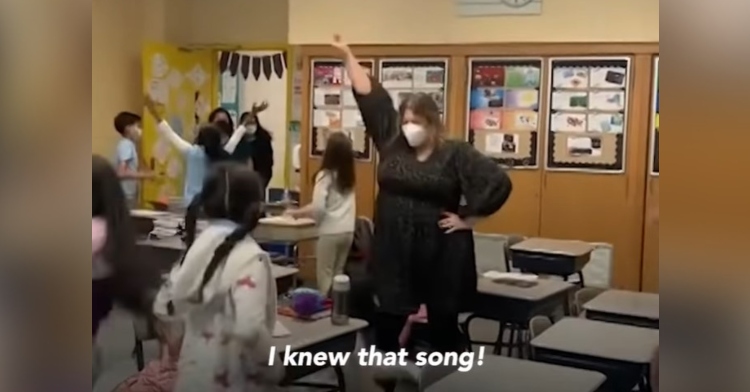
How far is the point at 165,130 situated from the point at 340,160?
250mm

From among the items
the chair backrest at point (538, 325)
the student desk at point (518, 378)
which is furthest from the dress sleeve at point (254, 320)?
the chair backrest at point (538, 325)

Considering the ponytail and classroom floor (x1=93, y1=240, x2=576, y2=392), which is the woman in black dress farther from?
Result: the ponytail

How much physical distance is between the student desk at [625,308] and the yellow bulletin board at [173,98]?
1.80 feet

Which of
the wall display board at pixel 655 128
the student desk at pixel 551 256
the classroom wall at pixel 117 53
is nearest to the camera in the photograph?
the wall display board at pixel 655 128

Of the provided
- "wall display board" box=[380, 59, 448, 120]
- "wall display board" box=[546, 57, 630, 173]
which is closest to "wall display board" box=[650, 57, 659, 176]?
"wall display board" box=[546, 57, 630, 173]

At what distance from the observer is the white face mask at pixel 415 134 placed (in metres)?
0.96

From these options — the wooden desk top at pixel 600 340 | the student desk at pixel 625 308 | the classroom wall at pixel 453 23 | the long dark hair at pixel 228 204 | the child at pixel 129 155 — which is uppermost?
the classroom wall at pixel 453 23

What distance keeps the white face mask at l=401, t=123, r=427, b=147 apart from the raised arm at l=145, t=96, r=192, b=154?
302 mm

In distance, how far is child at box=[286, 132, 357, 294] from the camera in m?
0.99

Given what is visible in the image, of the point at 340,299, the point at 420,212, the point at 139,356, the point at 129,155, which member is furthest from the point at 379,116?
→ the point at 139,356

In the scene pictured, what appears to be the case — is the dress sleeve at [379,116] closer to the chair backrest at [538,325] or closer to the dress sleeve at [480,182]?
the dress sleeve at [480,182]

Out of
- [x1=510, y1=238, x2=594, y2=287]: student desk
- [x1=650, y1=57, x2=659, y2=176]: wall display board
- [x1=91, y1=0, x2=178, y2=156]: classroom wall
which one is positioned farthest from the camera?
[x1=91, y1=0, x2=178, y2=156]: classroom wall
